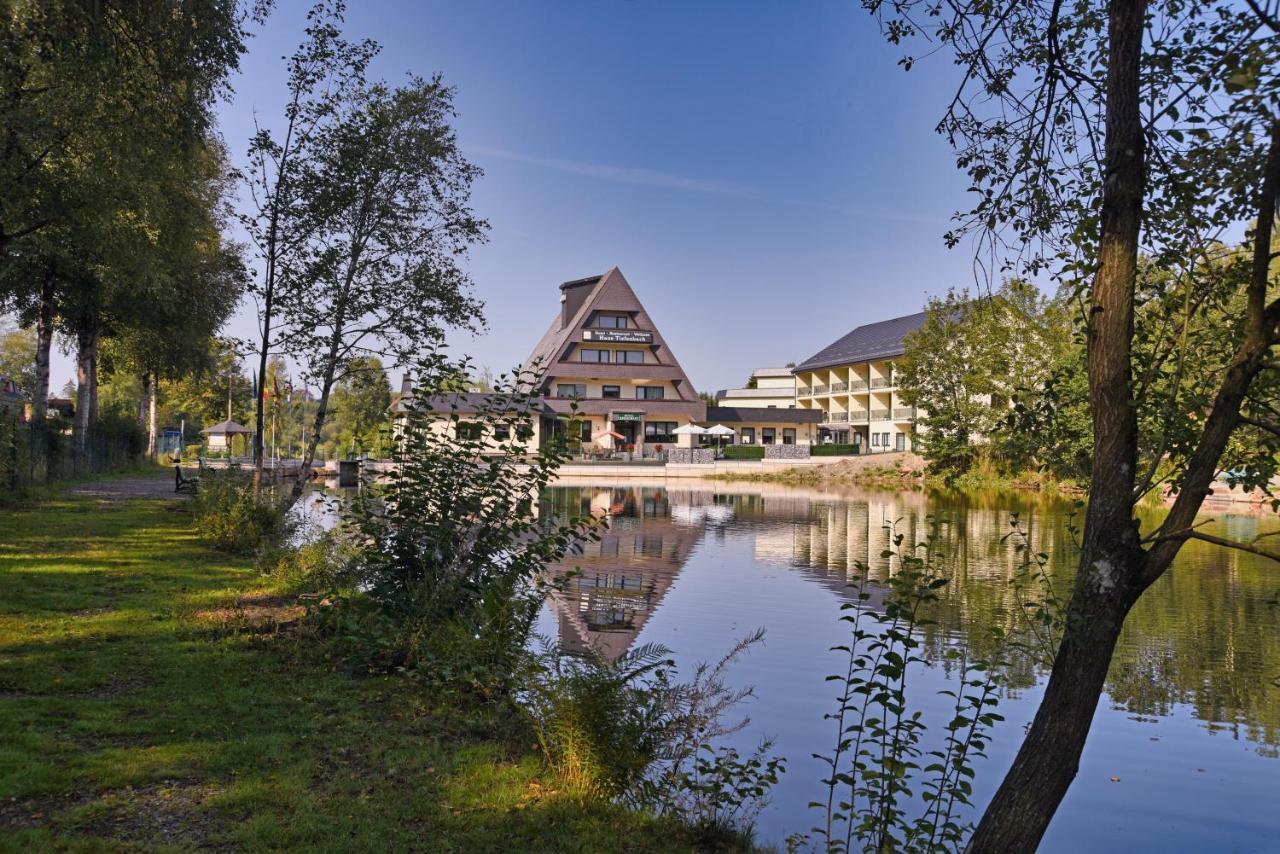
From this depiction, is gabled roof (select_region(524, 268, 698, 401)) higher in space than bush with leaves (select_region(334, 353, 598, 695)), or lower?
higher

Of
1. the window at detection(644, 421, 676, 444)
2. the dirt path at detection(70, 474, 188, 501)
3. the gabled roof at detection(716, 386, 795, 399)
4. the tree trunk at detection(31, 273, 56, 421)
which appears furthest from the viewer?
the gabled roof at detection(716, 386, 795, 399)

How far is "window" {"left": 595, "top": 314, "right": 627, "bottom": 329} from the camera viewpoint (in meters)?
65.2

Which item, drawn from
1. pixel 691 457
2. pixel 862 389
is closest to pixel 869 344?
pixel 862 389

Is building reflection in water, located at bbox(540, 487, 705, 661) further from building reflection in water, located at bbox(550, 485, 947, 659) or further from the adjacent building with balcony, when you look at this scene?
the adjacent building with balcony

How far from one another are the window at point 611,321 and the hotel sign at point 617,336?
0.87 m

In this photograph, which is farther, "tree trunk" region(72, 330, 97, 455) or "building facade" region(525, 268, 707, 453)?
"building facade" region(525, 268, 707, 453)

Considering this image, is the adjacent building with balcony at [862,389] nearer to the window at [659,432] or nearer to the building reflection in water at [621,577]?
the window at [659,432]

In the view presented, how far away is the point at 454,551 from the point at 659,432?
6002 cm

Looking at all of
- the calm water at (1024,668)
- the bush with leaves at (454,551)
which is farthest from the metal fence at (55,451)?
the bush with leaves at (454,551)

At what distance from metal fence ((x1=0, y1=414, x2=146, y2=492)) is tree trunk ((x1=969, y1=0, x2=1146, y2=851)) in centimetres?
2038

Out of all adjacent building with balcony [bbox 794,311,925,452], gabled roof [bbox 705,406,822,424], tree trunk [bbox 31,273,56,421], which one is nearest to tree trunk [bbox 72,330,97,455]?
tree trunk [bbox 31,273,56,421]

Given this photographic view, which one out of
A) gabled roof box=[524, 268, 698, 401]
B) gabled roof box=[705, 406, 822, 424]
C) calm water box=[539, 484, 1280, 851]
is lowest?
calm water box=[539, 484, 1280, 851]

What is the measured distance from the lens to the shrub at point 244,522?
1285 cm

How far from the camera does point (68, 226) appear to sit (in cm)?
1498
